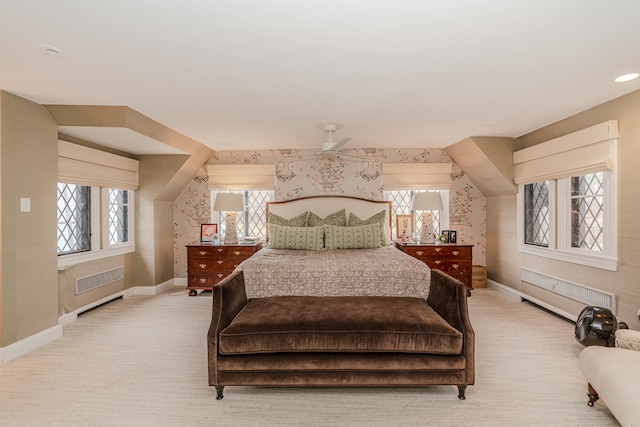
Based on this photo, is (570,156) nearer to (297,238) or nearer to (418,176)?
(418,176)

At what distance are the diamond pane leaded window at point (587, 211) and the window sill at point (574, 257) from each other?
0.48 feet

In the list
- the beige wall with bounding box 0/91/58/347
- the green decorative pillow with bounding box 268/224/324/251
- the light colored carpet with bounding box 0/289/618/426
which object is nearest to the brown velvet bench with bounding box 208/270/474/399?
the light colored carpet with bounding box 0/289/618/426

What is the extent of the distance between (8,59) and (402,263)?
332 cm

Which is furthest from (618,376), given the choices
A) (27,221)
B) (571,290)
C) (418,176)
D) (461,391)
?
(27,221)

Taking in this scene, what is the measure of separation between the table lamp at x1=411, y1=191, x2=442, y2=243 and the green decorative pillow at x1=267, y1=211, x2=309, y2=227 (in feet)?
5.28

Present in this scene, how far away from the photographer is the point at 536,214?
4309mm

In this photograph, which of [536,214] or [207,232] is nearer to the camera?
[536,214]

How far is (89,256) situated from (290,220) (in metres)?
2.53

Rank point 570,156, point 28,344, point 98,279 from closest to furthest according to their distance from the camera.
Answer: point 28,344 → point 570,156 → point 98,279

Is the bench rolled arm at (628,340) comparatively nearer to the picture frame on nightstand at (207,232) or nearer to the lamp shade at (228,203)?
the lamp shade at (228,203)

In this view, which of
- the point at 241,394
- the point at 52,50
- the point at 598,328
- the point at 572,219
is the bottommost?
the point at 241,394

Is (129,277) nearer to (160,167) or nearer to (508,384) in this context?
(160,167)

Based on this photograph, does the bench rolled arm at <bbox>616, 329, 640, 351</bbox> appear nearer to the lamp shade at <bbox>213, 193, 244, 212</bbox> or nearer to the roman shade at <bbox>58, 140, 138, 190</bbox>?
the lamp shade at <bbox>213, 193, 244, 212</bbox>

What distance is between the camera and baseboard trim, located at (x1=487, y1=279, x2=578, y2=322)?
3576 millimetres
